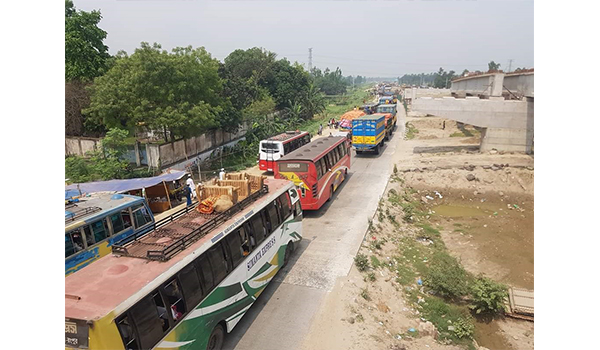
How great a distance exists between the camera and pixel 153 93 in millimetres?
A: 19734

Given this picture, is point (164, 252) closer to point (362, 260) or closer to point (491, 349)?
point (362, 260)

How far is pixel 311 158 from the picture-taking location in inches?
539

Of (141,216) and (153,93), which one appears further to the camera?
(153,93)

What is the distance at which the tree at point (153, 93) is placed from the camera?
19359 millimetres

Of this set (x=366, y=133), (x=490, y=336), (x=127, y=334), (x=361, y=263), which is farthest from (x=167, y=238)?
(x=366, y=133)

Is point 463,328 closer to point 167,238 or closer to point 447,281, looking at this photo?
point 447,281

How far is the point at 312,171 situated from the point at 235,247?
21.4ft

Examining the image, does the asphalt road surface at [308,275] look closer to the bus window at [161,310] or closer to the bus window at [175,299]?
the bus window at [175,299]

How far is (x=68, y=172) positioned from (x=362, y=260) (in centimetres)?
1479

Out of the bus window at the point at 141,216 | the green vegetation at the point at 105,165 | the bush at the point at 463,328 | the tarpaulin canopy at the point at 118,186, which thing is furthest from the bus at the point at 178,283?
the green vegetation at the point at 105,165

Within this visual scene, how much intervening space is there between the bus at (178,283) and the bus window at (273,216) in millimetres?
26

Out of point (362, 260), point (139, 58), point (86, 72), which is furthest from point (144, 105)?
point (362, 260)

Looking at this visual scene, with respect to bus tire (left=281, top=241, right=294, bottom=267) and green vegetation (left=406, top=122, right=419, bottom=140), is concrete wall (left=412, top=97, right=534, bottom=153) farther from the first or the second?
bus tire (left=281, top=241, right=294, bottom=267)

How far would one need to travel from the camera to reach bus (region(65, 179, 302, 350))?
15.1ft
